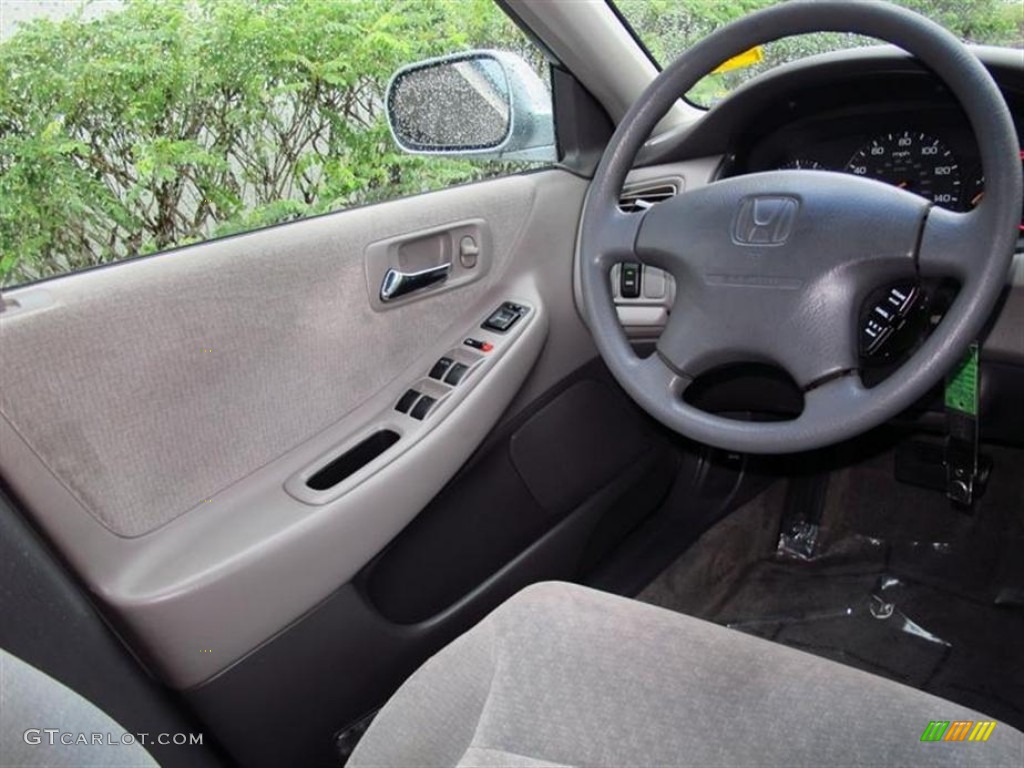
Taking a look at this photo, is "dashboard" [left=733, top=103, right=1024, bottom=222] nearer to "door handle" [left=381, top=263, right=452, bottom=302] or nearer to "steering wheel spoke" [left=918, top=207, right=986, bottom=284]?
"steering wheel spoke" [left=918, top=207, right=986, bottom=284]

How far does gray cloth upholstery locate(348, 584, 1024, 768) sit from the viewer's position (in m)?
0.91

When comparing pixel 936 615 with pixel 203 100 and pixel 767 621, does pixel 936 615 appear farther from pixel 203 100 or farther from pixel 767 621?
pixel 203 100

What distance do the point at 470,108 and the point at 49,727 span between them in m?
1.37

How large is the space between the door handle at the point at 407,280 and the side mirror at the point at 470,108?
0.86 feet

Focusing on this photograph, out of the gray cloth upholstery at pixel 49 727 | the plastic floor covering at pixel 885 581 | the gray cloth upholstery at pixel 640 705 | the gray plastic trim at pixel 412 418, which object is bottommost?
the plastic floor covering at pixel 885 581

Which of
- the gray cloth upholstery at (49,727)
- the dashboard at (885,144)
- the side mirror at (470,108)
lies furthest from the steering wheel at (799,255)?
the gray cloth upholstery at (49,727)

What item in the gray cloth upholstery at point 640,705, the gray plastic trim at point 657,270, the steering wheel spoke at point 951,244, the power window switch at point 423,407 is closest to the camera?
the gray cloth upholstery at point 640,705

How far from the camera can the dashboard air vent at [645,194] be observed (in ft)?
5.55

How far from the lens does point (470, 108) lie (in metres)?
1.77

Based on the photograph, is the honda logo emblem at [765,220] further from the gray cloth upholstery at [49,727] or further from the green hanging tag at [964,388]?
the gray cloth upholstery at [49,727]

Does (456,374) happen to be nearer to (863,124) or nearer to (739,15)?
(739,15)

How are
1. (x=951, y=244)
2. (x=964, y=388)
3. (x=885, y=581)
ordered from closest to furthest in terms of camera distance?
(x=951, y=244)
(x=964, y=388)
(x=885, y=581)

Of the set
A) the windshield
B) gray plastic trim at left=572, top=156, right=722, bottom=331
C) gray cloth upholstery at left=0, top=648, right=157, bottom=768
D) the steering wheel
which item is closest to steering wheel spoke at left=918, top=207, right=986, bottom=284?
the steering wheel

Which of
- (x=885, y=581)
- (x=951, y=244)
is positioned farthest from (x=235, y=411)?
(x=885, y=581)
